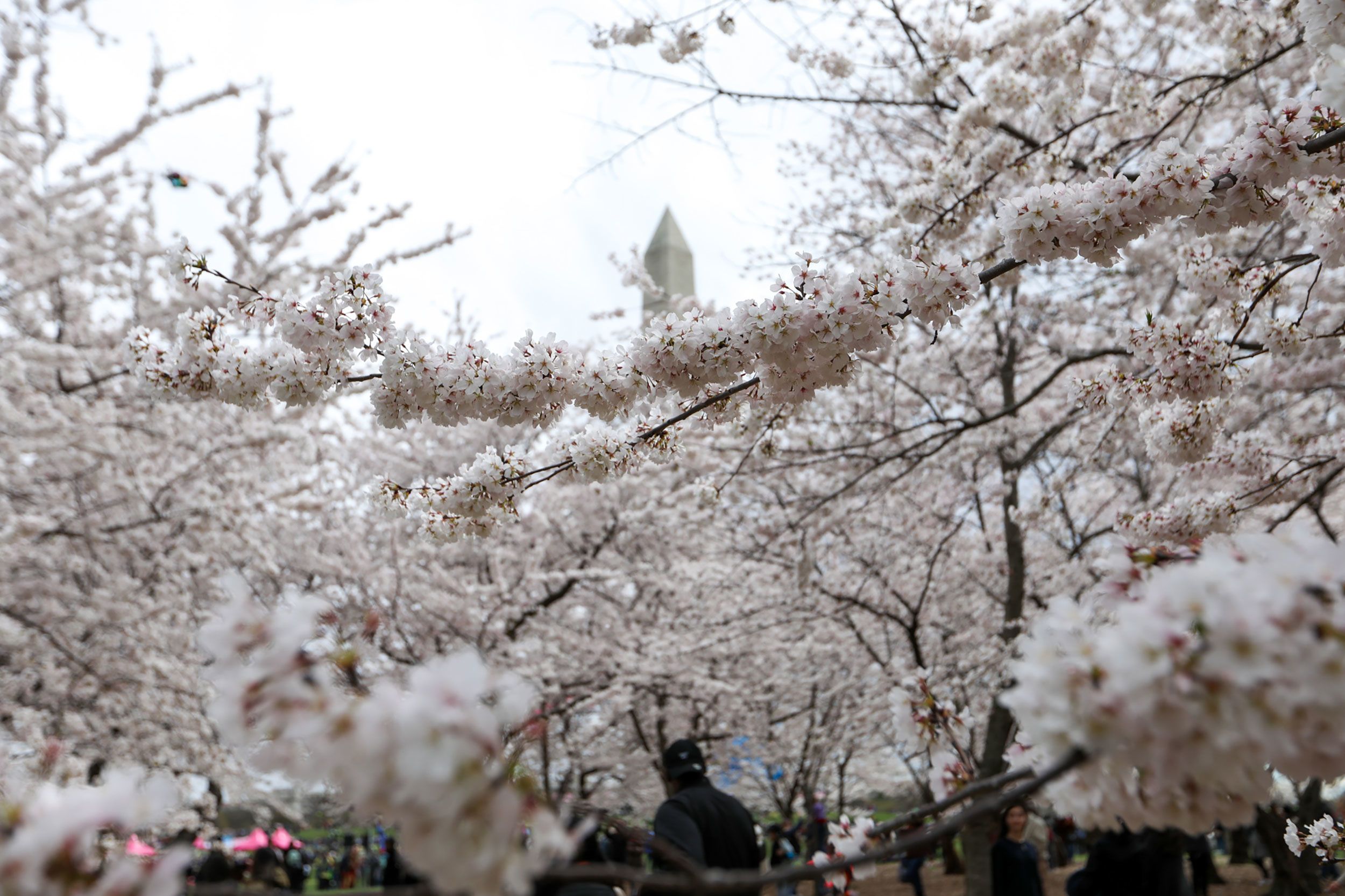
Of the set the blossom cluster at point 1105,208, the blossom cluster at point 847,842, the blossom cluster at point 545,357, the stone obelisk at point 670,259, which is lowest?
the blossom cluster at point 847,842

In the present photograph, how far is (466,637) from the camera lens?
10273mm

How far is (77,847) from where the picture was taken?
2.77 ft

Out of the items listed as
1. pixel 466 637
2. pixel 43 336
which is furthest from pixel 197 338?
pixel 466 637

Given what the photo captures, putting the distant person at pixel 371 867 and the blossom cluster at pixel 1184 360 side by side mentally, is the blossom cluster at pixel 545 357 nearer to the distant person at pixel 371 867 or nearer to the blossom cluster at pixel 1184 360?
the blossom cluster at pixel 1184 360

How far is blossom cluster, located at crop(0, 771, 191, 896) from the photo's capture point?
2.66ft

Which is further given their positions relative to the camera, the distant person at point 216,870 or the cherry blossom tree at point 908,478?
the distant person at point 216,870

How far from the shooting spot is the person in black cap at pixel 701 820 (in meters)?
3.70

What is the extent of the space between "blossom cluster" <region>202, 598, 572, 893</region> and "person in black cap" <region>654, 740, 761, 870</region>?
287 cm

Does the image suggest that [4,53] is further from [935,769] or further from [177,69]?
[935,769]

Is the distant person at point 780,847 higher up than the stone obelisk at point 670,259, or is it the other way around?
the stone obelisk at point 670,259

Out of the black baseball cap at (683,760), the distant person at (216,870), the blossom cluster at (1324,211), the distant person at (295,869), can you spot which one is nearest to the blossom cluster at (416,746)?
the blossom cluster at (1324,211)

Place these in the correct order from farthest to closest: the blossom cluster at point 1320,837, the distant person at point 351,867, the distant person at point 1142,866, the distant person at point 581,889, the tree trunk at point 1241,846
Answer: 1. the distant person at point 351,867
2. the tree trunk at point 1241,846
3. the distant person at point 1142,866
4. the distant person at point 581,889
5. the blossom cluster at point 1320,837

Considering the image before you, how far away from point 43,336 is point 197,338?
283 inches

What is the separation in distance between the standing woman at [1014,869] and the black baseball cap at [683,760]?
1949 millimetres
